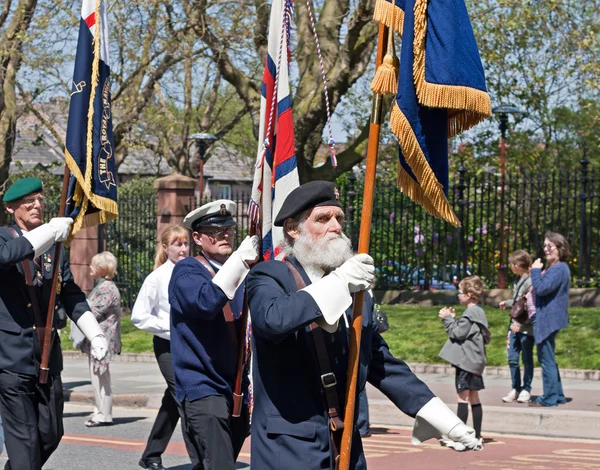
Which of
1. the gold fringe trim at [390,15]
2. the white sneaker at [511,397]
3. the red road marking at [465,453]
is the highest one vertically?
the gold fringe trim at [390,15]

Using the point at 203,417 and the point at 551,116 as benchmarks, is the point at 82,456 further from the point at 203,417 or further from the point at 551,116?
the point at 551,116

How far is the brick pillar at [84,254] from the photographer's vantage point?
73.9 ft

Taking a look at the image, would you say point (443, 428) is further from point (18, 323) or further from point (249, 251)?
point (18, 323)

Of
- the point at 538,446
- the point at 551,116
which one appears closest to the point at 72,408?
the point at 538,446

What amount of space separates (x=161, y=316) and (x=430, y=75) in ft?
14.1

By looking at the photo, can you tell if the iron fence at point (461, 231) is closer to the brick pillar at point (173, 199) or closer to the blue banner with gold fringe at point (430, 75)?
the brick pillar at point (173, 199)

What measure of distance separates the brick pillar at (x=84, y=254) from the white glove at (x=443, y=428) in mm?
18496

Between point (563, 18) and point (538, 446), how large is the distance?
1286cm

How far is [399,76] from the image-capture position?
4707 millimetres

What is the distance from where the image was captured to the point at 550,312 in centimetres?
1150

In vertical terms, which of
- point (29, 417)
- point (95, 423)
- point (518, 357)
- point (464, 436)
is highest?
point (464, 436)

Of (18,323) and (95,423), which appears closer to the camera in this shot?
(18,323)

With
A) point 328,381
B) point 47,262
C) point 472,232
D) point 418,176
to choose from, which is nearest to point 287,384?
point 328,381

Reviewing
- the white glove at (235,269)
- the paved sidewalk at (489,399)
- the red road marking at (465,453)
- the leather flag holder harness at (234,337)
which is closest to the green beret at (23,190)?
the leather flag holder harness at (234,337)
